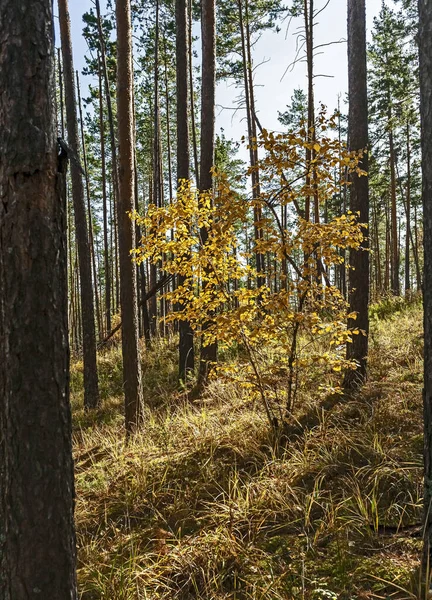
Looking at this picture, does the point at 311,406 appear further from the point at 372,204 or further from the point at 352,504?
the point at 372,204

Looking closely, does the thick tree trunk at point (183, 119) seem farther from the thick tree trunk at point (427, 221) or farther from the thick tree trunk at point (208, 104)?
the thick tree trunk at point (427, 221)

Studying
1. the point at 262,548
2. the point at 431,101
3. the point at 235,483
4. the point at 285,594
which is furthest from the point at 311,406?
the point at 431,101

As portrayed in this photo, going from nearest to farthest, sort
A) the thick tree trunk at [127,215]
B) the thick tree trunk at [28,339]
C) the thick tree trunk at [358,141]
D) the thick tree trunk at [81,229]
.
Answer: the thick tree trunk at [28,339] < the thick tree trunk at [358,141] < the thick tree trunk at [127,215] < the thick tree trunk at [81,229]

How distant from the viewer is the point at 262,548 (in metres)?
3.23

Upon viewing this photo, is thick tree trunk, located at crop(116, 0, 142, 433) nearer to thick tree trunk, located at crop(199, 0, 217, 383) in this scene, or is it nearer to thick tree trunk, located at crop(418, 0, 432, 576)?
thick tree trunk, located at crop(199, 0, 217, 383)


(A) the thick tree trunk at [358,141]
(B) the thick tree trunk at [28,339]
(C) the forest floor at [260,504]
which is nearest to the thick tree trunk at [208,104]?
(C) the forest floor at [260,504]

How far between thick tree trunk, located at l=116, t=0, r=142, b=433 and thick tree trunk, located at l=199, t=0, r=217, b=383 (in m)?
2.01

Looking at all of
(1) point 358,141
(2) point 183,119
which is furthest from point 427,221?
(2) point 183,119

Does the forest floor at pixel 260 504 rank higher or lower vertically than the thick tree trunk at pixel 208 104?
lower

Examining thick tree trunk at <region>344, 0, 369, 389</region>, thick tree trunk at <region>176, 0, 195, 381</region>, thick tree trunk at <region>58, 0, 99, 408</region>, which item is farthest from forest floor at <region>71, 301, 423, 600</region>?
thick tree trunk at <region>58, 0, 99, 408</region>

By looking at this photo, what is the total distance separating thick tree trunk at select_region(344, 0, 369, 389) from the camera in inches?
242

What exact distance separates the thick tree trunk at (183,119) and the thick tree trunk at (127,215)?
87.5 inches

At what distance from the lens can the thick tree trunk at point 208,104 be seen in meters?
8.52

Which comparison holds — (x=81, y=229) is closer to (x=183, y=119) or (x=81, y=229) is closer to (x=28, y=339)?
(x=183, y=119)
